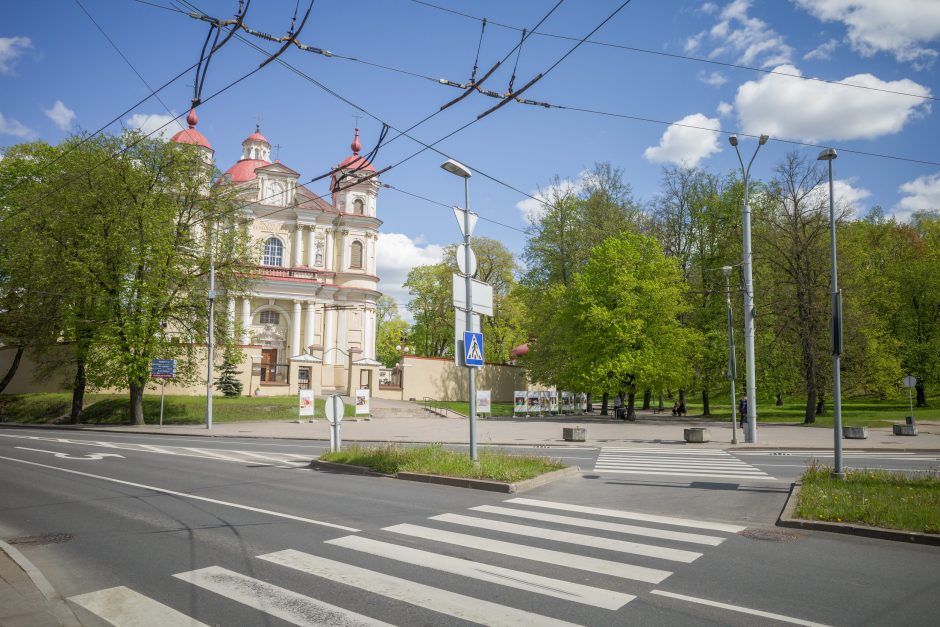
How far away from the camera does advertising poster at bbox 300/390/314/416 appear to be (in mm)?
33375

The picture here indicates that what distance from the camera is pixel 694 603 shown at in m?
5.19

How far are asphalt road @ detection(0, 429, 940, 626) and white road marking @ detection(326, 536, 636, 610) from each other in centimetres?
3

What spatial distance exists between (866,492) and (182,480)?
1274cm

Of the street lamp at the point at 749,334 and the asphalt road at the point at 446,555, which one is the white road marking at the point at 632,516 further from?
the street lamp at the point at 749,334

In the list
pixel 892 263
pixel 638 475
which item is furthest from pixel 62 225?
pixel 892 263

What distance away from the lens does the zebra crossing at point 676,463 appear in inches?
560

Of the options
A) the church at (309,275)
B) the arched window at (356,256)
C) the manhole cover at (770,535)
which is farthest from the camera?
the arched window at (356,256)

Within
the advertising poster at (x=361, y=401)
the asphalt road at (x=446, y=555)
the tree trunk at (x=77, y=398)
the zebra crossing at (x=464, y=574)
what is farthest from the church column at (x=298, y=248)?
the zebra crossing at (x=464, y=574)

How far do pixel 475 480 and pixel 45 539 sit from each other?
672cm

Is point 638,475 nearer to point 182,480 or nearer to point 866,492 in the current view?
point 866,492

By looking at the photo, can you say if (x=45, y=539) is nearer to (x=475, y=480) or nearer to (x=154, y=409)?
(x=475, y=480)

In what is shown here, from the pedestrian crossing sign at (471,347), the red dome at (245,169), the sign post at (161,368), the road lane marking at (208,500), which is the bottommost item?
the road lane marking at (208,500)

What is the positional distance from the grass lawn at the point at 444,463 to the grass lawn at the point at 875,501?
491 cm

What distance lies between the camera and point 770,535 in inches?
306
